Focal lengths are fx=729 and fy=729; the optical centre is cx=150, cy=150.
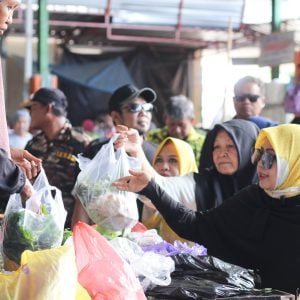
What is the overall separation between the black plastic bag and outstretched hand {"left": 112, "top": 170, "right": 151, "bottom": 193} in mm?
381

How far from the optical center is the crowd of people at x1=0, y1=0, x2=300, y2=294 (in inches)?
118

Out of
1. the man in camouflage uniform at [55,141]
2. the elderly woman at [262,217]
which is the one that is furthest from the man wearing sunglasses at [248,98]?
the elderly woman at [262,217]

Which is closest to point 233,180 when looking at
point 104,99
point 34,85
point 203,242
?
point 203,242

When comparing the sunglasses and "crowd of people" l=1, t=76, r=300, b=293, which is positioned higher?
the sunglasses

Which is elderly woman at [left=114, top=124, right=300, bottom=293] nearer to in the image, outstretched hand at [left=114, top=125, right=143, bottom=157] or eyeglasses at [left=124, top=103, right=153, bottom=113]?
outstretched hand at [left=114, top=125, right=143, bottom=157]

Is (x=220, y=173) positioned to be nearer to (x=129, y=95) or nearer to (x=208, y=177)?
(x=208, y=177)

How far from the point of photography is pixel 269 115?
291 inches

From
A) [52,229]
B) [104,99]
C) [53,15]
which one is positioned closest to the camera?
[52,229]

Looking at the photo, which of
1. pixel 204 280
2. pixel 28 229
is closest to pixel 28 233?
pixel 28 229

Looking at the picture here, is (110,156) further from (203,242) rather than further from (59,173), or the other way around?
(59,173)

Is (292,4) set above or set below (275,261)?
above

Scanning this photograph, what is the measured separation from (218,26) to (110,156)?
7616mm

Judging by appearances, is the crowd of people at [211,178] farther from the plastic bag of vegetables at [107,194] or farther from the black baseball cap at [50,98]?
the plastic bag of vegetables at [107,194]

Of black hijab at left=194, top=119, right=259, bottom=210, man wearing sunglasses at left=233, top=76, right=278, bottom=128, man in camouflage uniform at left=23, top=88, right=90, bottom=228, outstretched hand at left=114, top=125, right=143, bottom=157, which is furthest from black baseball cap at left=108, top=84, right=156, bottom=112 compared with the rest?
man wearing sunglasses at left=233, top=76, right=278, bottom=128
